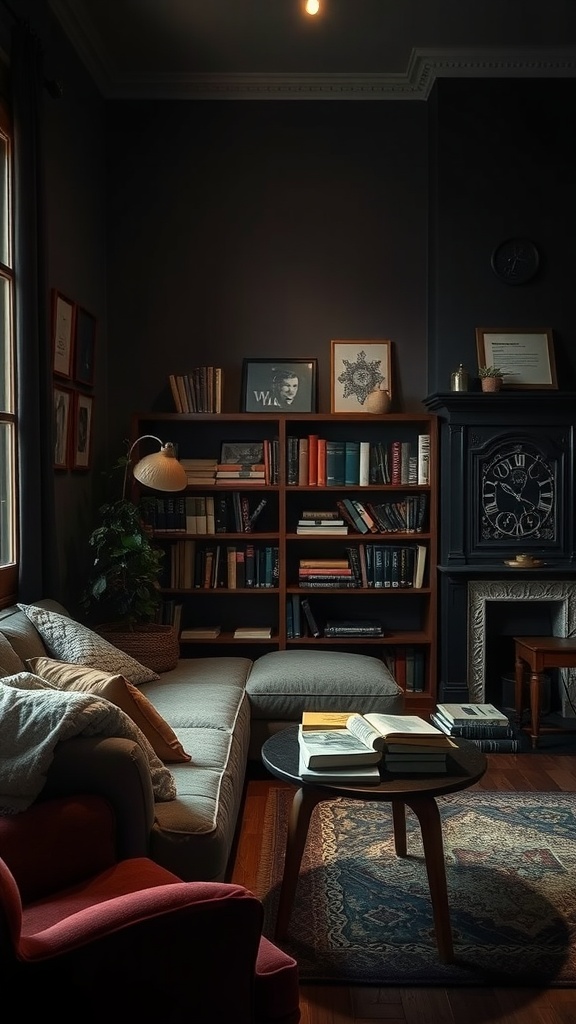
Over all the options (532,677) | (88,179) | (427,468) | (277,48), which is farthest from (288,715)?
(277,48)

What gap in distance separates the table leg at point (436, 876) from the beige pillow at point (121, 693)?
2.46 ft

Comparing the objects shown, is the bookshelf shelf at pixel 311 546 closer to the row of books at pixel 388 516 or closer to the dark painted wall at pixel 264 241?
the row of books at pixel 388 516

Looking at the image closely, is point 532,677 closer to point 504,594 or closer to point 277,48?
point 504,594

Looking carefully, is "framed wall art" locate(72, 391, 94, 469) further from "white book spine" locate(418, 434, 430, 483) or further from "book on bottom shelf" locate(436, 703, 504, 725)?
"book on bottom shelf" locate(436, 703, 504, 725)

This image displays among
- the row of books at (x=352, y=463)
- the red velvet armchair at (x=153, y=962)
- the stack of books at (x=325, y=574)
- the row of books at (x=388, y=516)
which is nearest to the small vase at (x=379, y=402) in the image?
the row of books at (x=352, y=463)

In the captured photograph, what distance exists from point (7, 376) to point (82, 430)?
3.22 feet

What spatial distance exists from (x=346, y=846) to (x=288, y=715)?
0.81 m

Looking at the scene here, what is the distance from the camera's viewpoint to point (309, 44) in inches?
176

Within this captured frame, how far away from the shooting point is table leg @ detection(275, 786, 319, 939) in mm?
2436

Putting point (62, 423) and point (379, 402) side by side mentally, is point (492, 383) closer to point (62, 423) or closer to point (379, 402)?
point (379, 402)

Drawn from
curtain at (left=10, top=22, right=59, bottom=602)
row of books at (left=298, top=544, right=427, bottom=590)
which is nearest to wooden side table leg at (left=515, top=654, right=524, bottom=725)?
row of books at (left=298, top=544, right=427, bottom=590)

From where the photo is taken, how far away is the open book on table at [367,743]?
241 centimetres

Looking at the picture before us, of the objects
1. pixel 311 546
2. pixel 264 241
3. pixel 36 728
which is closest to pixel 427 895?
pixel 36 728

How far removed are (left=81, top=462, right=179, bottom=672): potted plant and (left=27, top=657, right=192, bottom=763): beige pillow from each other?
47.9 inches
